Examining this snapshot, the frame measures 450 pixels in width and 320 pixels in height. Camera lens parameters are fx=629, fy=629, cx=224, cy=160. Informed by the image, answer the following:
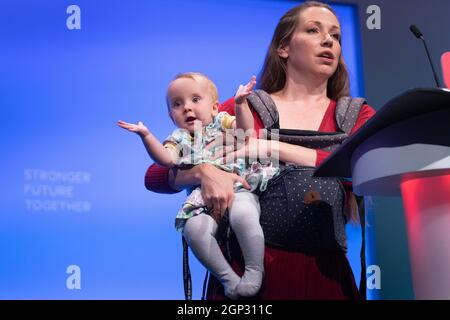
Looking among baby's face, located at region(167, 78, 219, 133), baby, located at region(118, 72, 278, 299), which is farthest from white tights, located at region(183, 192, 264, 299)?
baby's face, located at region(167, 78, 219, 133)

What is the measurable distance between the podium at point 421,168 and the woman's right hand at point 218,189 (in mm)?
563

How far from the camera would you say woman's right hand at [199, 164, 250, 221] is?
5.64ft

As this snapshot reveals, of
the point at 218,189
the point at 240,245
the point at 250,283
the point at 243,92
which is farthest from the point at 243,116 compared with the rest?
the point at 250,283

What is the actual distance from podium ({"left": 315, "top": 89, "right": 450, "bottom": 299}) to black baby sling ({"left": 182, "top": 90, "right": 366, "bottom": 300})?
490 millimetres

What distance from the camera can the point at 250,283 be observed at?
5.32 feet

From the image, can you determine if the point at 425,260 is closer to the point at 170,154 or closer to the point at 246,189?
the point at 246,189

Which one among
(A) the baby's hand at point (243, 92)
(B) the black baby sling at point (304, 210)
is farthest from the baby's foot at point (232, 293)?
(A) the baby's hand at point (243, 92)

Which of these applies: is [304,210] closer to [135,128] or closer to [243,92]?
[243,92]

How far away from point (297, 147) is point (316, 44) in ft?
1.22

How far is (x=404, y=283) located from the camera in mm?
3045

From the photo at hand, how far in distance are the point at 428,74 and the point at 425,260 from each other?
7.41ft

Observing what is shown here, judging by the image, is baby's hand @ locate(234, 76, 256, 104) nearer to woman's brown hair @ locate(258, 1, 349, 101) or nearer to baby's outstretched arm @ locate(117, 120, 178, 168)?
baby's outstretched arm @ locate(117, 120, 178, 168)

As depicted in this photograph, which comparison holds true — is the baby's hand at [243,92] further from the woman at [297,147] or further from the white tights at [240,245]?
the white tights at [240,245]

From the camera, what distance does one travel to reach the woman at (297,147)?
1702 mm
